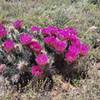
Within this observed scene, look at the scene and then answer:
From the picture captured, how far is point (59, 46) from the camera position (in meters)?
4.70

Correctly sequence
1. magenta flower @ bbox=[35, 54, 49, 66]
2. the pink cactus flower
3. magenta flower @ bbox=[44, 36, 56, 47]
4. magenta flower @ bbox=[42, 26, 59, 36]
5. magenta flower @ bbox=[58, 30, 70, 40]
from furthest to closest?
magenta flower @ bbox=[42, 26, 59, 36] < magenta flower @ bbox=[58, 30, 70, 40] < magenta flower @ bbox=[44, 36, 56, 47] < the pink cactus flower < magenta flower @ bbox=[35, 54, 49, 66]

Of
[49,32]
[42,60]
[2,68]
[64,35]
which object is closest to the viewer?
[42,60]

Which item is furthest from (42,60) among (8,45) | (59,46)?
(8,45)

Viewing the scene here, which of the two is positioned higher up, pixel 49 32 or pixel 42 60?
pixel 49 32

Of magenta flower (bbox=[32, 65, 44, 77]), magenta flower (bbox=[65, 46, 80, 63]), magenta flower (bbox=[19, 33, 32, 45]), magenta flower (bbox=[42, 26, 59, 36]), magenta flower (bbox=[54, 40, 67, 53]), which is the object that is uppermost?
magenta flower (bbox=[19, 33, 32, 45])

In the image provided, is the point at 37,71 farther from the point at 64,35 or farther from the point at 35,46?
the point at 64,35

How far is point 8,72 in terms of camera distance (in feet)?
15.3

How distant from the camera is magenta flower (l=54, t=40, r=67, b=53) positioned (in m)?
4.70

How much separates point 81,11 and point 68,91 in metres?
3.90

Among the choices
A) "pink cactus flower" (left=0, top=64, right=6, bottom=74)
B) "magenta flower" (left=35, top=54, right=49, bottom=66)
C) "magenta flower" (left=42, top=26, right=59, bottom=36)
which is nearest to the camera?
"magenta flower" (left=35, top=54, right=49, bottom=66)

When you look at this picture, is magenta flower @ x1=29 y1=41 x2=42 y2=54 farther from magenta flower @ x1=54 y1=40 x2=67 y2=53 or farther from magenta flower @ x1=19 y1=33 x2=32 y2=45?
magenta flower @ x1=54 y1=40 x2=67 y2=53

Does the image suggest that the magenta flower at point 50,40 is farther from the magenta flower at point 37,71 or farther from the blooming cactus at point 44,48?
the magenta flower at point 37,71

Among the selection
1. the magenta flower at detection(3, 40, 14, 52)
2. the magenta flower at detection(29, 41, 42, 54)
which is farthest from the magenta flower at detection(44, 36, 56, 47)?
the magenta flower at detection(3, 40, 14, 52)

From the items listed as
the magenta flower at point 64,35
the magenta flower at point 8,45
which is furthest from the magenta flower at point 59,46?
the magenta flower at point 8,45
